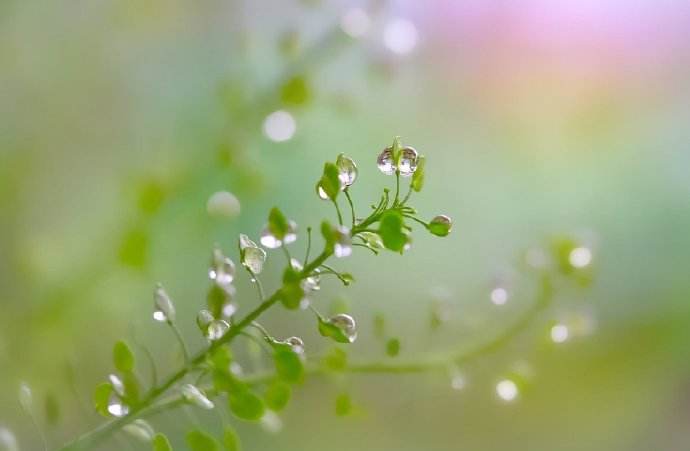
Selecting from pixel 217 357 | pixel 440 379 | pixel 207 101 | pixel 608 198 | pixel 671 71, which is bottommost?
pixel 217 357

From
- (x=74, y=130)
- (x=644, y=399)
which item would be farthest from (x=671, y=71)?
(x=74, y=130)

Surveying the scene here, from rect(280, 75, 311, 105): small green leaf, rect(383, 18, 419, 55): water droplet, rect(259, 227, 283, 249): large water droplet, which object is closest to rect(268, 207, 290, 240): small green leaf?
rect(259, 227, 283, 249): large water droplet

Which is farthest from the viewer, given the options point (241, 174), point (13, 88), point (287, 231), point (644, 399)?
point (644, 399)

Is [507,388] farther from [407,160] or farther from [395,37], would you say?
[395,37]

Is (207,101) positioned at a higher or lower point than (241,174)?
higher

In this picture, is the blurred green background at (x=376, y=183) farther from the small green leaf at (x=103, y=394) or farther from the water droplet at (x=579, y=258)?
the small green leaf at (x=103, y=394)

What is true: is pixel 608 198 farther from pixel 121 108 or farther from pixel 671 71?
pixel 121 108

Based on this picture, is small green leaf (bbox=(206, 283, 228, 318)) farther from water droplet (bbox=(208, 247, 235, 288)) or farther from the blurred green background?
the blurred green background
